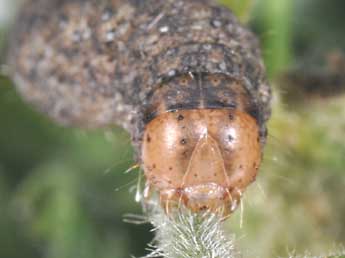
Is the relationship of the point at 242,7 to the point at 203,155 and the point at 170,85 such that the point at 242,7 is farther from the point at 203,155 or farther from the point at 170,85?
the point at 203,155

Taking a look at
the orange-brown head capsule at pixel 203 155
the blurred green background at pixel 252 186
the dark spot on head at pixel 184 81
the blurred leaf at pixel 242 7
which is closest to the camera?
the orange-brown head capsule at pixel 203 155

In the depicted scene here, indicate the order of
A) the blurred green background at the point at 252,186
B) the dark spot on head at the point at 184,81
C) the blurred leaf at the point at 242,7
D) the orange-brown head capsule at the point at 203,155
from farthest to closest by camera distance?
1. the blurred green background at the point at 252,186
2. the blurred leaf at the point at 242,7
3. the dark spot on head at the point at 184,81
4. the orange-brown head capsule at the point at 203,155

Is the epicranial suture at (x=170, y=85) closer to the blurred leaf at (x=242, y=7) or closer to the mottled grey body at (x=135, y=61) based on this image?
the mottled grey body at (x=135, y=61)

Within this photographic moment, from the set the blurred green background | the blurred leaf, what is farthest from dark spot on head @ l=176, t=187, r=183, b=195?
the blurred leaf

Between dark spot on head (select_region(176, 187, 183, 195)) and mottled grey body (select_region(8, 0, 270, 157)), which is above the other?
mottled grey body (select_region(8, 0, 270, 157))

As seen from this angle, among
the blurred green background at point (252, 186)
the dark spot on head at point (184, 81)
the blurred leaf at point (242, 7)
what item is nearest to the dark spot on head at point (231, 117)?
the dark spot on head at point (184, 81)

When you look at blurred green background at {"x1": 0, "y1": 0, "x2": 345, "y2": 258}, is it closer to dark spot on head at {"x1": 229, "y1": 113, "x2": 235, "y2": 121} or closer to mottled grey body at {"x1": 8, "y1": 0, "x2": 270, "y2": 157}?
mottled grey body at {"x1": 8, "y1": 0, "x2": 270, "y2": 157}

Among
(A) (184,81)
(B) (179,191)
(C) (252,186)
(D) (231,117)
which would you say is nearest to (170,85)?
(A) (184,81)

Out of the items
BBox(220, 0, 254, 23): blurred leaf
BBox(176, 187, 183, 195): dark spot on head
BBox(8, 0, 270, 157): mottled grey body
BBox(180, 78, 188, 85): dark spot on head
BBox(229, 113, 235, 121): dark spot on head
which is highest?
BBox(220, 0, 254, 23): blurred leaf
